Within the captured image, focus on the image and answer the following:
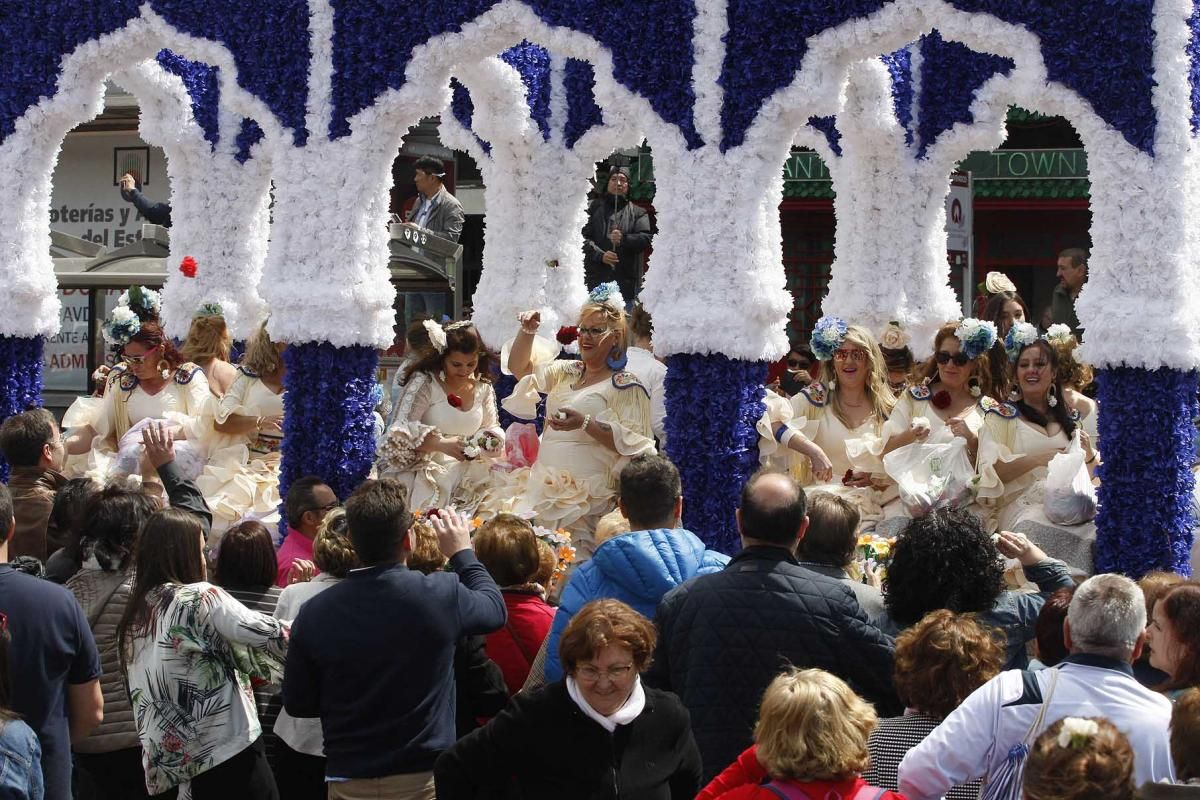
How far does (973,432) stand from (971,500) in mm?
Result: 325

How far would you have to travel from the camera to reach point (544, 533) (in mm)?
6516

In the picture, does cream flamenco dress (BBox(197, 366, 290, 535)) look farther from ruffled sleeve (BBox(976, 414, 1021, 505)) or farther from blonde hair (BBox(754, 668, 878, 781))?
blonde hair (BBox(754, 668, 878, 781))

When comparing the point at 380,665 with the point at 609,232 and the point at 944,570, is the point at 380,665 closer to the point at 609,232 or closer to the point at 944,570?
the point at 944,570

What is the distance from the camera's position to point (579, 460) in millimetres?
7727

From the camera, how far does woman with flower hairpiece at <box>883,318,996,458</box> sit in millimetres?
7289

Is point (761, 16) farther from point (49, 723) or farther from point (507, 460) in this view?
point (49, 723)

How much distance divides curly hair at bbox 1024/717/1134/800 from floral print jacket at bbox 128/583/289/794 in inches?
89.3

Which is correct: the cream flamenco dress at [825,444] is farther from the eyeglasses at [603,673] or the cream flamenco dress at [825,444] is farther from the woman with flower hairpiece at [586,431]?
the eyeglasses at [603,673]

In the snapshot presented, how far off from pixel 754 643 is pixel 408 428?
13.9 ft

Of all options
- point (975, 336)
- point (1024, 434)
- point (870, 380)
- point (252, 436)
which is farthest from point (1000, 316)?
point (252, 436)

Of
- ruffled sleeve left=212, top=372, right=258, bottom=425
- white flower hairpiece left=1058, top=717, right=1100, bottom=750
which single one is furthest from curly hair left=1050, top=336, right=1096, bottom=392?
white flower hairpiece left=1058, top=717, right=1100, bottom=750

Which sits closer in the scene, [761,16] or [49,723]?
[49,723]

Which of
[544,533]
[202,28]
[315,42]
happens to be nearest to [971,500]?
[544,533]

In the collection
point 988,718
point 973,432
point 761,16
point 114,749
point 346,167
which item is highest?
point 761,16
